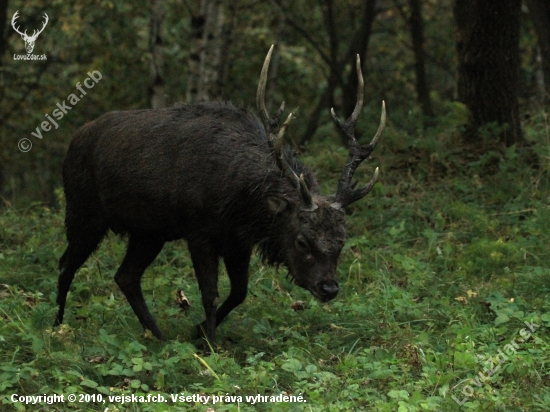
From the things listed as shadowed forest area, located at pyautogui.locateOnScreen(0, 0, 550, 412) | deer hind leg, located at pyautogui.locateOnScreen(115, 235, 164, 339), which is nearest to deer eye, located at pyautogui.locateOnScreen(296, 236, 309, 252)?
shadowed forest area, located at pyautogui.locateOnScreen(0, 0, 550, 412)

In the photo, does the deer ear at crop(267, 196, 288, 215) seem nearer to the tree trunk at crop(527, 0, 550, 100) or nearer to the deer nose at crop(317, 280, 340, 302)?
the deer nose at crop(317, 280, 340, 302)

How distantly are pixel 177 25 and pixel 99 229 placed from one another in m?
13.6

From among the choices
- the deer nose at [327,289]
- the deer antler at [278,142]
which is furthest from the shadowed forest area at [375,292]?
the deer antler at [278,142]

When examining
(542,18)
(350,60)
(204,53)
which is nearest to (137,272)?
(542,18)

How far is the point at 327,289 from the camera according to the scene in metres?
6.97

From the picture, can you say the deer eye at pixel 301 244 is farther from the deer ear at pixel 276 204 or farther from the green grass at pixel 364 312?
the green grass at pixel 364 312

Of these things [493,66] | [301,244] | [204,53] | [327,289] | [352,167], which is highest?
[204,53]

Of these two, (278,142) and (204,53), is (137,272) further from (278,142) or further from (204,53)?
(204,53)

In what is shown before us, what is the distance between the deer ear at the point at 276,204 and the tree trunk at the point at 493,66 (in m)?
4.93

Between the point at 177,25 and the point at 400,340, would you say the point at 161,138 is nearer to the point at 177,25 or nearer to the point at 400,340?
the point at 400,340

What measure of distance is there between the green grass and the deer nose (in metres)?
0.44

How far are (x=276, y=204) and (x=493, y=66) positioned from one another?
5184 mm

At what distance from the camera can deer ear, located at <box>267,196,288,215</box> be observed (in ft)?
24.0

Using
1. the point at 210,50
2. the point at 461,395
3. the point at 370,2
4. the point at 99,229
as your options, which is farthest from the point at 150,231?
the point at 370,2
